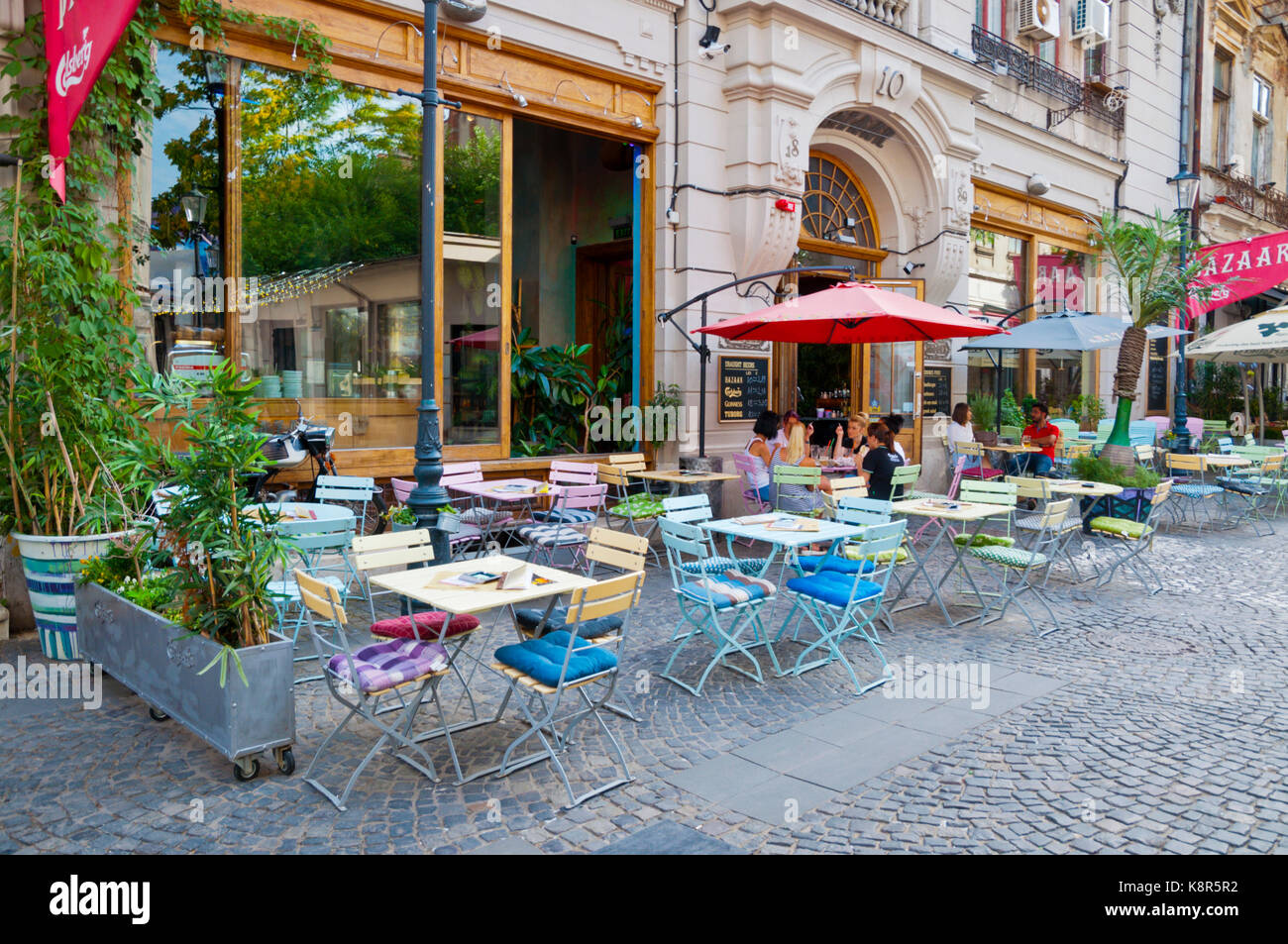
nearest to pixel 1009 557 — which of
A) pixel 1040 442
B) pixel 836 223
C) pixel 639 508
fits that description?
pixel 639 508

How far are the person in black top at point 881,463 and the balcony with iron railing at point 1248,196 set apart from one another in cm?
1732

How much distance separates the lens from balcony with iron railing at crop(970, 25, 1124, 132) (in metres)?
15.1

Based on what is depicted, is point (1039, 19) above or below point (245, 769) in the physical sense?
above

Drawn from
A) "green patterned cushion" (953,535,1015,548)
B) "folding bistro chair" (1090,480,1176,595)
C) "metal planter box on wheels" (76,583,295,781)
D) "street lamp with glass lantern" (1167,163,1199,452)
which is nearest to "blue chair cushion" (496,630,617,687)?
"metal planter box on wheels" (76,583,295,781)

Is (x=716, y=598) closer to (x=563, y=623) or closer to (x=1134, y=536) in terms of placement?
(x=563, y=623)

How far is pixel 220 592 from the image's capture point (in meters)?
4.29

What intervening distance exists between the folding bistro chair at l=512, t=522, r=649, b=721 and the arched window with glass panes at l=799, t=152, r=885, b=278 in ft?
28.2

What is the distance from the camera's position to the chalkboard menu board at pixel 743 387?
11320 mm

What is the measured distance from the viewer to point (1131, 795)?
406cm

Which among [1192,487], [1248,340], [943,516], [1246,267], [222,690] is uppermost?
[1246,267]

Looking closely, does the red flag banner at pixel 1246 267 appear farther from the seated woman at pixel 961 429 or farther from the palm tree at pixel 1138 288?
the seated woman at pixel 961 429

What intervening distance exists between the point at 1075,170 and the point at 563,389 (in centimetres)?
1191

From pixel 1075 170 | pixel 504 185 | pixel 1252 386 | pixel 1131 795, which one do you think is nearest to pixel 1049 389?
pixel 1075 170

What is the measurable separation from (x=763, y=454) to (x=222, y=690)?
6.96m
